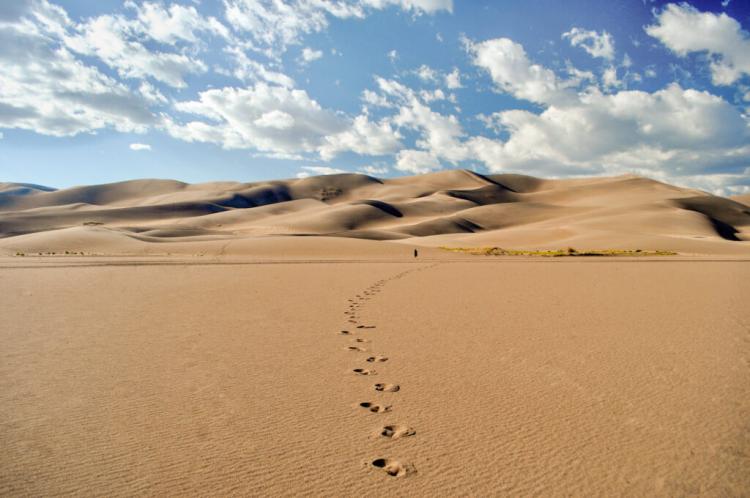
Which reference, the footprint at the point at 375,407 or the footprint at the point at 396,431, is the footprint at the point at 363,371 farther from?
the footprint at the point at 396,431

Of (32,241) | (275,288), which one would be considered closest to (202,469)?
(275,288)

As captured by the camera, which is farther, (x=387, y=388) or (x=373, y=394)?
(x=387, y=388)

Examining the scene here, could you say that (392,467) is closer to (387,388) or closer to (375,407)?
(375,407)

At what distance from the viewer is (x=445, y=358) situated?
18.7 ft

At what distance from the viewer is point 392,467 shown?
3.05m

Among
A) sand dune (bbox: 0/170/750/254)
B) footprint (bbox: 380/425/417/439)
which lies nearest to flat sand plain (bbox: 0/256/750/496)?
footprint (bbox: 380/425/417/439)

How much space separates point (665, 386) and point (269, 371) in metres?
4.06

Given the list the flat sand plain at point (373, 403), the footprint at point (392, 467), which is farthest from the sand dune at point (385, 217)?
the footprint at point (392, 467)

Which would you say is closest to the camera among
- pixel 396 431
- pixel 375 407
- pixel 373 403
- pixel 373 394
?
pixel 396 431

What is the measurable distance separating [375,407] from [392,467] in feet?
3.45

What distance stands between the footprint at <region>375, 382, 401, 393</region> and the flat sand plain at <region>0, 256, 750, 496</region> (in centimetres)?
3

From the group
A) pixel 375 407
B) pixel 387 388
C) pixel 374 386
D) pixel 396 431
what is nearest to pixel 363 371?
pixel 374 386

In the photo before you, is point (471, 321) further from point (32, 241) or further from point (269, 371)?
point (32, 241)

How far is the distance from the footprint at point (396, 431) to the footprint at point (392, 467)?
373mm
